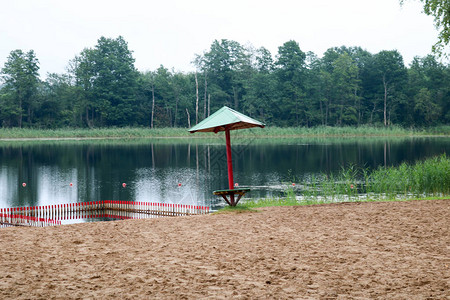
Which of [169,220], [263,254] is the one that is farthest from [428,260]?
[169,220]

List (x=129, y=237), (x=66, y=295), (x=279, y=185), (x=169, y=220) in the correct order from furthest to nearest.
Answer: (x=279, y=185)
(x=169, y=220)
(x=129, y=237)
(x=66, y=295)

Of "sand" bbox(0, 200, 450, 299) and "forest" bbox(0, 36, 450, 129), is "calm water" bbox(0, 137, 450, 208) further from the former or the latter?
"forest" bbox(0, 36, 450, 129)

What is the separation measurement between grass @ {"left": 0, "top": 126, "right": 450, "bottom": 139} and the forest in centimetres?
484

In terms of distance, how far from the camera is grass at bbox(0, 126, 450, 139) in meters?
64.2

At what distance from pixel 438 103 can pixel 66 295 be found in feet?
254

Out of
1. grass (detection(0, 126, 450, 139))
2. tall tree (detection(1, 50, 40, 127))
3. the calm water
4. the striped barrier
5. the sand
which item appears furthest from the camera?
tall tree (detection(1, 50, 40, 127))

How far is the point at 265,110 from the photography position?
76312 millimetres

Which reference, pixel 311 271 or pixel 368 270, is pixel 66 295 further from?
pixel 368 270

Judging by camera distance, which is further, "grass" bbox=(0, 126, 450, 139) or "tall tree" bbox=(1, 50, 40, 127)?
"tall tree" bbox=(1, 50, 40, 127)

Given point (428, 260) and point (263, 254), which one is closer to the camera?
point (428, 260)

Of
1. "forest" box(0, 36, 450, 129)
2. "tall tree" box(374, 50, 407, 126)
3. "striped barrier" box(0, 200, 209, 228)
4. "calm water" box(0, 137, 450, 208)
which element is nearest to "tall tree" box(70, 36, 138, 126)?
"forest" box(0, 36, 450, 129)

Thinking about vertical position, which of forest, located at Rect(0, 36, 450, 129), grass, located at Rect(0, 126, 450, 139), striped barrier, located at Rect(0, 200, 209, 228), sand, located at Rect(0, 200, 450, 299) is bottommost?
striped barrier, located at Rect(0, 200, 209, 228)

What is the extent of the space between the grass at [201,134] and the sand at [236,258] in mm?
52704

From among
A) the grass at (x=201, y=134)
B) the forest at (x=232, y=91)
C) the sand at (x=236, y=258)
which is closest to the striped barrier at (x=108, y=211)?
the sand at (x=236, y=258)
